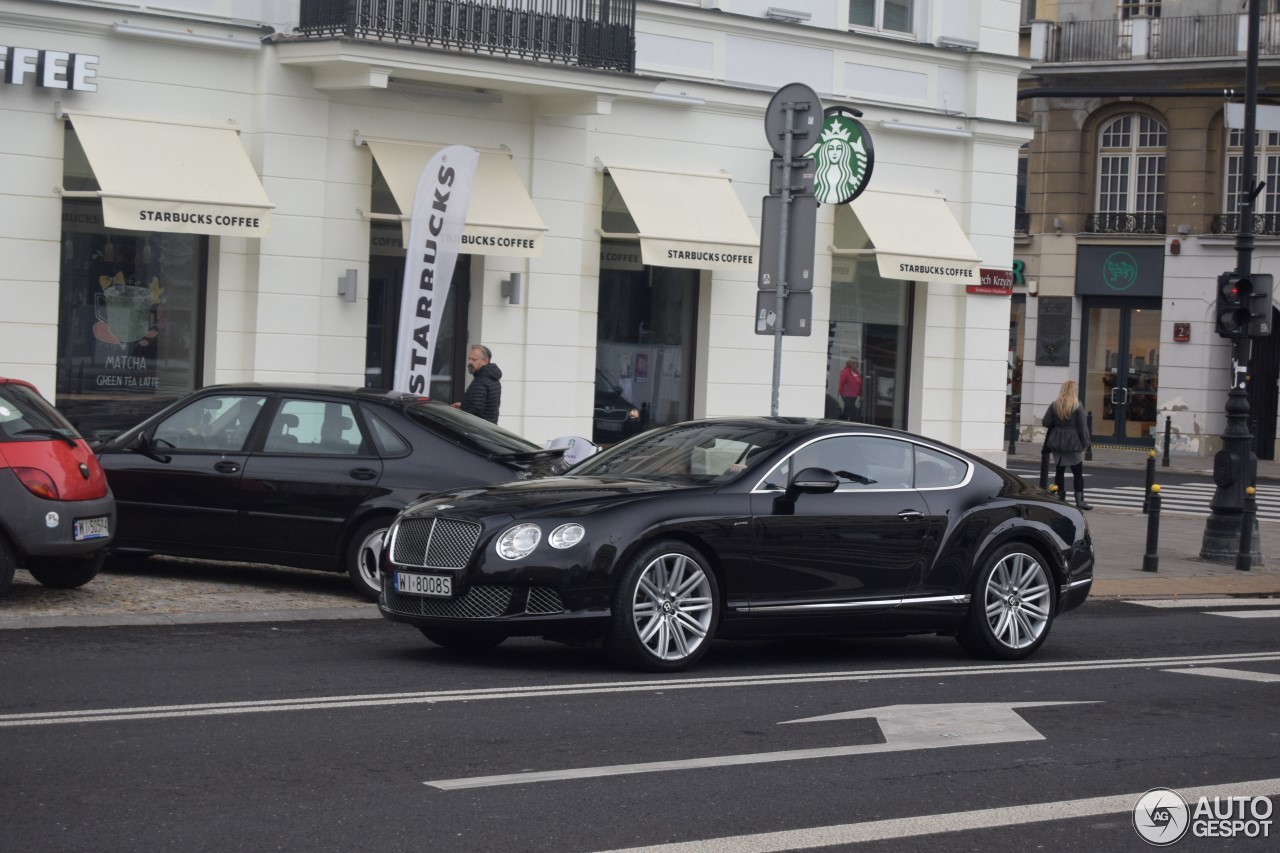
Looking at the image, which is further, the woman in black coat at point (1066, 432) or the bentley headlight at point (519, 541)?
the woman in black coat at point (1066, 432)

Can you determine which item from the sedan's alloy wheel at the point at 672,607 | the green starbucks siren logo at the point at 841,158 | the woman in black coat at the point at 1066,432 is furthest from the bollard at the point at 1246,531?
the sedan's alloy wheel at the point at 672,607

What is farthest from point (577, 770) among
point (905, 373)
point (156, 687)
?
point (905, 373)

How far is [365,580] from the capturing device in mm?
12461

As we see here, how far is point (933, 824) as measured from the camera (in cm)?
646

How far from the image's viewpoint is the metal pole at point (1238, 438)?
1862cm

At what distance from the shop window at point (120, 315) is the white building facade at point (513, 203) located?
1.2 inches

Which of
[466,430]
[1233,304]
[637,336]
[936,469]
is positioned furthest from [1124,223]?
[936,469]

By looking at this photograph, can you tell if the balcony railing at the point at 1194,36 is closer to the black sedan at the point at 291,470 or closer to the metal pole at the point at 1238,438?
the metal pole at the point at 1238,438

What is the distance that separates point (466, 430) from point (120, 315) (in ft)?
23.9

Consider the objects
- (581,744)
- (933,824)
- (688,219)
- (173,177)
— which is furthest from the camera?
(688,219)

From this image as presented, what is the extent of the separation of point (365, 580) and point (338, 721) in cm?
459

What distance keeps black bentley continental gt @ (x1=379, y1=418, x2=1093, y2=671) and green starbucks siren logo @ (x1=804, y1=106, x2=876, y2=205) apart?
35.9 feet

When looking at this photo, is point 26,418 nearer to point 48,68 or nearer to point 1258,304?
point 48,68

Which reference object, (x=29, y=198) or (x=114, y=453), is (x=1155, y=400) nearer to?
(x=29, y=198)
